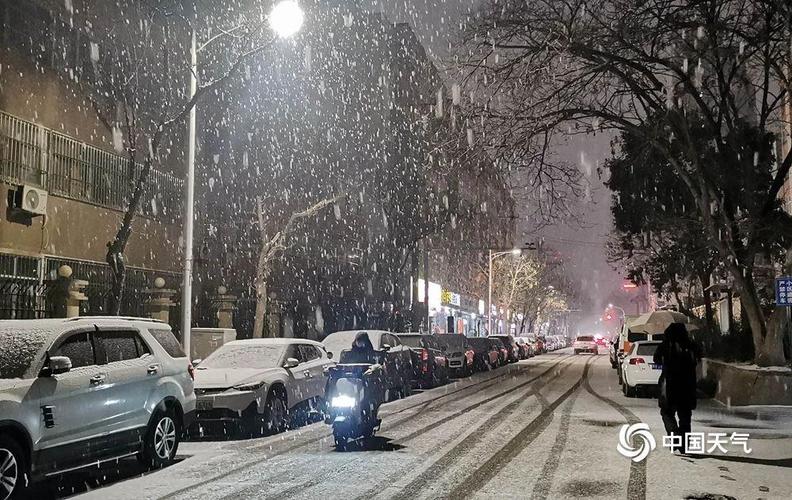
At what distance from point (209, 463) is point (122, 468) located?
1.05 m

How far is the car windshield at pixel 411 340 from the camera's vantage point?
83.3 ft

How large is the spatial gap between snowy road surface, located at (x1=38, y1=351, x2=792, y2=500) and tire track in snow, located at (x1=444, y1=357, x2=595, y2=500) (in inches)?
0.6

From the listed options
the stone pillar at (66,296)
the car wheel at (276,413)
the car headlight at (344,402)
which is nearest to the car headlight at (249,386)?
the car wheel at (276,413)

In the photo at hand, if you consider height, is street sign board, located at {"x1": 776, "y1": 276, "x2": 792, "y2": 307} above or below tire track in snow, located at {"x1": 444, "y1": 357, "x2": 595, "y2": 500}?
above

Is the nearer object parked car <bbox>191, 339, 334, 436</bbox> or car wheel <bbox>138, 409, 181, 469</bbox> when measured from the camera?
car wheel <bbox>138, 409, 181, 469</bbox>

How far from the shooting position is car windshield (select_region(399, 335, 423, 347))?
83.3 feet

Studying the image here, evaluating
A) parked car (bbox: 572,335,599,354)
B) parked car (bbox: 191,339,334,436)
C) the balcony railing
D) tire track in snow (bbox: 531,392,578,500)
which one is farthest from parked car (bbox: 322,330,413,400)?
parked car (bbox: 572,335,599,354)

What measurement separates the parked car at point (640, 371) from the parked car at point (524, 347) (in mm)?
28464

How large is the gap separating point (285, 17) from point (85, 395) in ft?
31.7

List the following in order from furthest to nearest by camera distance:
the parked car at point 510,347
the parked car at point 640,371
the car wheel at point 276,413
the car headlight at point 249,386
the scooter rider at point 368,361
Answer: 1. the parked car at point 510,347
2. the parked car at point 640,371
3. the car wheel at point 276,413
4. the car headlight at point 249,386
5. the scooter rider at point 368,361

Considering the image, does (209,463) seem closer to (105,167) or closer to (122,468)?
(122,468)

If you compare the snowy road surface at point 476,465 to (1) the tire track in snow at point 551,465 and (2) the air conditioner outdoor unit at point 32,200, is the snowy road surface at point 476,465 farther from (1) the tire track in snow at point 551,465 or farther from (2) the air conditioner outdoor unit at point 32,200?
(2) the air conditioner outdoor unit at point 32,200

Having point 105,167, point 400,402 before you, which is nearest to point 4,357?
point 400,402

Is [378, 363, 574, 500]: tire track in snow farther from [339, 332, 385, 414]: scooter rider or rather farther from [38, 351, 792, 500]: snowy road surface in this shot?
[339, 332, 385, 414]: scooter rider
